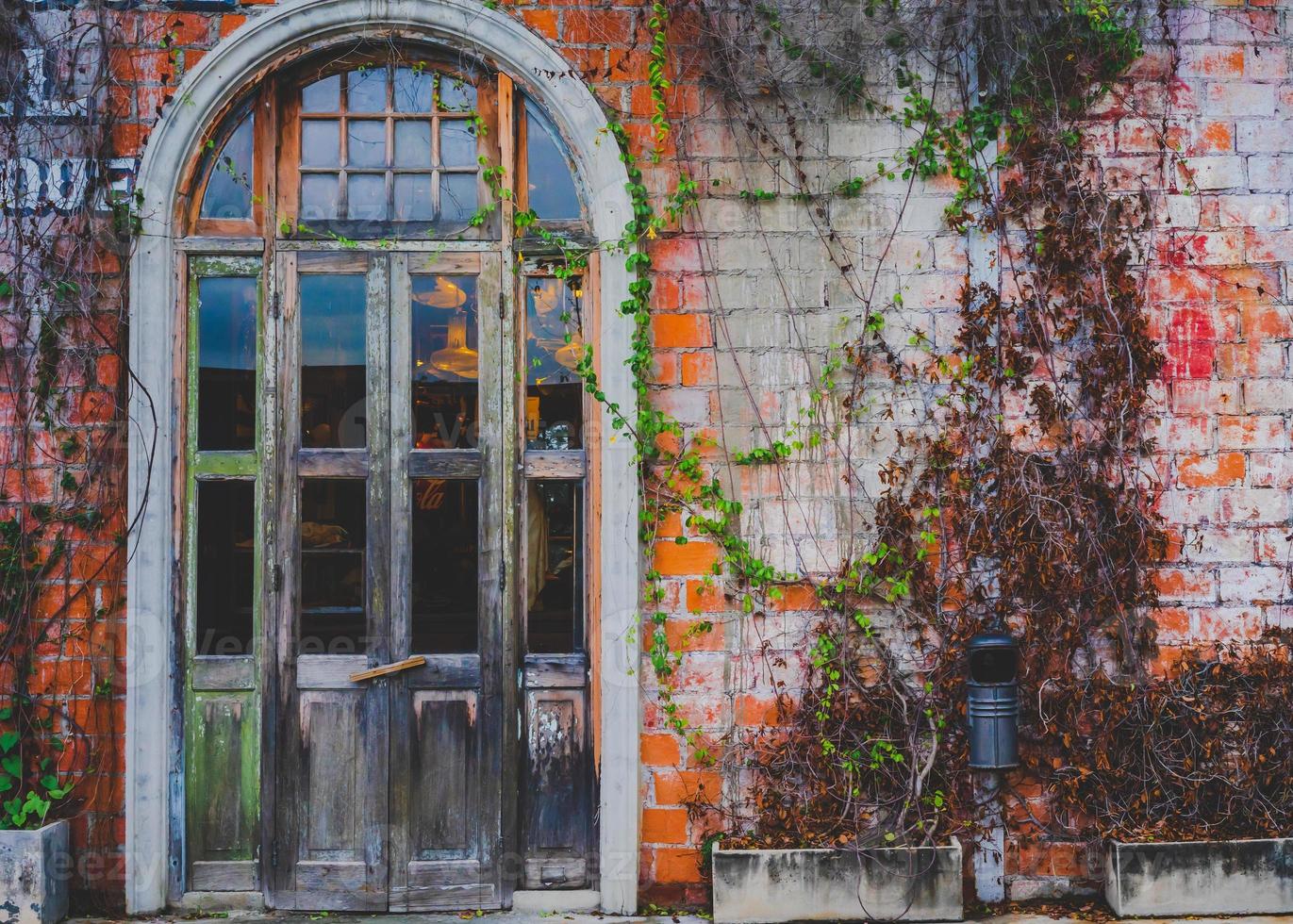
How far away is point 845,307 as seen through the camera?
165 inches

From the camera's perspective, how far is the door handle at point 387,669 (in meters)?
4.13

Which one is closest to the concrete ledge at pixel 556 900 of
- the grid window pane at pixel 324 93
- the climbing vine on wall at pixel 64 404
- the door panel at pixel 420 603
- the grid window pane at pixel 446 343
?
the door panel at pixel 420 603

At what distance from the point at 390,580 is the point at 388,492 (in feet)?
1.24

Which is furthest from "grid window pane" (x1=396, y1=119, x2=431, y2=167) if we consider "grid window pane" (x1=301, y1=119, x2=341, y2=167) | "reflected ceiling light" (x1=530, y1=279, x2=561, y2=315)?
"reflected ceiling light" (x1=530, y1=279, x2=561, y2=315)

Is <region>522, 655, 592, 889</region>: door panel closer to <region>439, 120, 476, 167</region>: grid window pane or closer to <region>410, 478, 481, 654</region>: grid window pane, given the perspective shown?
<region>410, 478, 481, 654</region>: grid window pane

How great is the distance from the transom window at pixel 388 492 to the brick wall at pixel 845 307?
0.38m

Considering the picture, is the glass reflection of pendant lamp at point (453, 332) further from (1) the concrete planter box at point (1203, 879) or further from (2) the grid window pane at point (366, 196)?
(1) the concrete planter box at point (1203, 879)

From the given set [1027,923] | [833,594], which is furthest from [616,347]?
[1027,923]

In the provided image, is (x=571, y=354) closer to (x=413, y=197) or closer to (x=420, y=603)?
(x=413, y=197)

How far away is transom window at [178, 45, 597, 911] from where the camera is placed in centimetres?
415

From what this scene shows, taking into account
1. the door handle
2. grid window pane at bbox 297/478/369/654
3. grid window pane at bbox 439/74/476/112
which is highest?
grid window pane at bbox 439/74/476/112

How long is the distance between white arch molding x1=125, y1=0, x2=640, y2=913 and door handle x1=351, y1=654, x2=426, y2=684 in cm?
76

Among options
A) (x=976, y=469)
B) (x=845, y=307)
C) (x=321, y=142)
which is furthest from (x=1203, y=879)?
(x=321, y=142)

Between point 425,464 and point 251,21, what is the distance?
1985 mm
